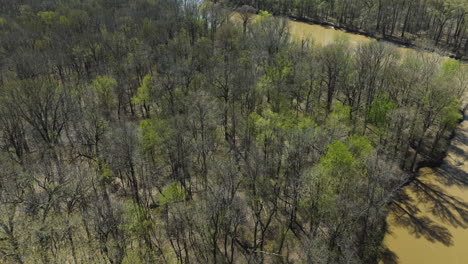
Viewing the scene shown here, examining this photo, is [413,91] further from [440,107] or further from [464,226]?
[464,226]

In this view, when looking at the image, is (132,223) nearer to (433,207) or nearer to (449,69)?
(433,207)

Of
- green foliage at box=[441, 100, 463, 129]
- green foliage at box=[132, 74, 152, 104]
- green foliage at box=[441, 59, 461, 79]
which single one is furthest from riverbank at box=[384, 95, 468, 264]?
green foliage at box=[132, 74, 152, 104]

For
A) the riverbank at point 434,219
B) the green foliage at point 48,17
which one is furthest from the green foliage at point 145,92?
the green foliage at point 48,17

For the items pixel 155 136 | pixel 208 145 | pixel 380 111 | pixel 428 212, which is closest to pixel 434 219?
pixel 428 212

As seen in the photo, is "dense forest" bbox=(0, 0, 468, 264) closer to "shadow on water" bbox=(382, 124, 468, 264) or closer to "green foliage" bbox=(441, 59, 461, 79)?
"green foliage" bbox=(441, 59, 461, 79)

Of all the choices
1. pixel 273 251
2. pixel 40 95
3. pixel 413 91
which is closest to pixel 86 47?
pixel 40 95
